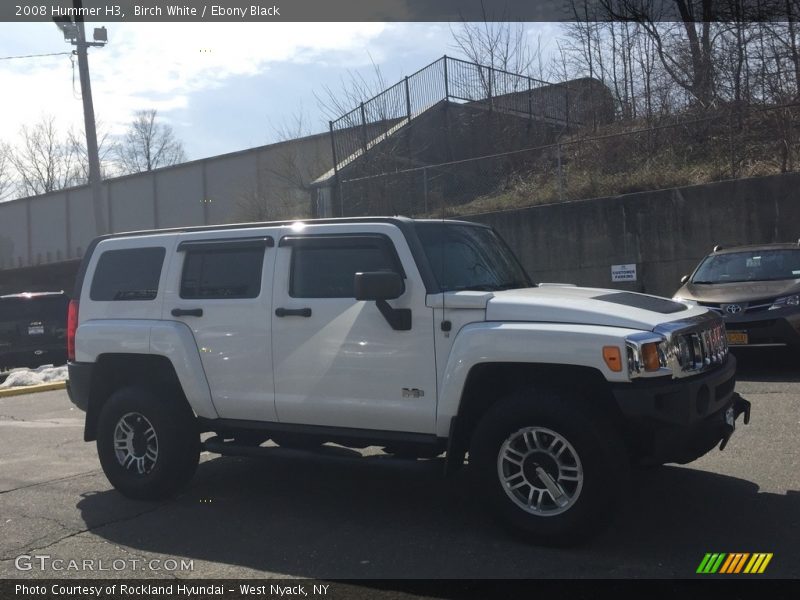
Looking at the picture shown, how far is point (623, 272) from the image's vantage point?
651 inches

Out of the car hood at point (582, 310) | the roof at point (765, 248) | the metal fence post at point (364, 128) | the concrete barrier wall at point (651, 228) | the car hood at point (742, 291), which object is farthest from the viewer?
the metal fence post at point (364, 128)

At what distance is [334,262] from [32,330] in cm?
1229

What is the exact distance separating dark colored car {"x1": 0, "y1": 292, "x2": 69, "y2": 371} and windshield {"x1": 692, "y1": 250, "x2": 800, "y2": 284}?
11981 millimetres

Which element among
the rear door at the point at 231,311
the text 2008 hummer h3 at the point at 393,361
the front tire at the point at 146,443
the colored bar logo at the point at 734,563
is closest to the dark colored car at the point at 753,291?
the text 2008 hummer h3 at the point at 393,361

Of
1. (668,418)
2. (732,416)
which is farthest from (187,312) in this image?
(732,416)

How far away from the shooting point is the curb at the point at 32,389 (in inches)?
534

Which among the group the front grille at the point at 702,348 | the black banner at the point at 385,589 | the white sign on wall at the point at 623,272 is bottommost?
the black banner at the point at 385,589

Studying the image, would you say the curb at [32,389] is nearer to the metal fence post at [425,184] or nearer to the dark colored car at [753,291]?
the metal fence post at [425,184]

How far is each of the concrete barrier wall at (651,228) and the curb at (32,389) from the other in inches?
373

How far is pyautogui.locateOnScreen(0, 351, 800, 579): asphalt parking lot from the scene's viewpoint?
476 cm

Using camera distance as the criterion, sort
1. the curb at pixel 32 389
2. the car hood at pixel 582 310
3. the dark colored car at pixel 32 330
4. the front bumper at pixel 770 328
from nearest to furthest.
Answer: the car hood at pixel 582 310, the front bumper at pixel 770 328, the curb at pixel 32 389, the dark colored car at pixel 32 330

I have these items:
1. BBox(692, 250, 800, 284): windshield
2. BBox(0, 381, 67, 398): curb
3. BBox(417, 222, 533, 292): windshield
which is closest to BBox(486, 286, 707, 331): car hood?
BBox(417, 222, 533, 292): windshield

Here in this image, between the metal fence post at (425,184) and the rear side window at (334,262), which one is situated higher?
the metal fence post at (425,184)

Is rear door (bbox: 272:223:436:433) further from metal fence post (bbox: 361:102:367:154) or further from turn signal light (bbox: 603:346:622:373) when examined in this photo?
metal fence post (bbox: 361:102:367:154)
